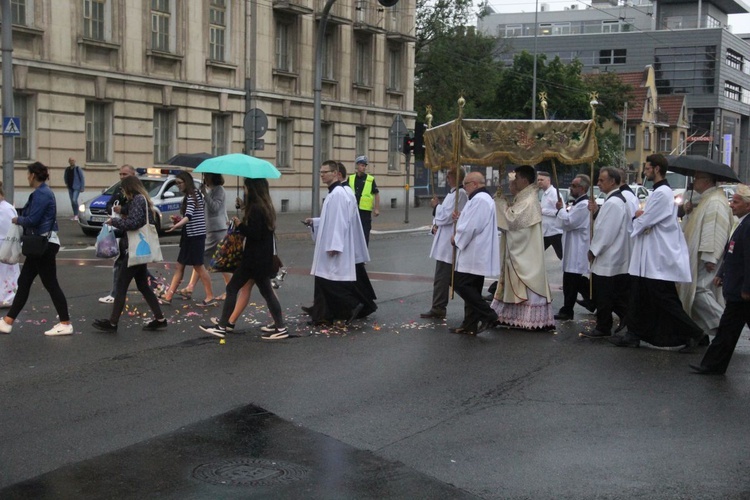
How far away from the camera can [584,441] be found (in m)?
6.54

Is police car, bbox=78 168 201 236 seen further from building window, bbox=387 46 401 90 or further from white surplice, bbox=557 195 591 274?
building window, bbox=387 46 401 90

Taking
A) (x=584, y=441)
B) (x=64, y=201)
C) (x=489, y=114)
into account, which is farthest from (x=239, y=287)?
(x=489, y=114)

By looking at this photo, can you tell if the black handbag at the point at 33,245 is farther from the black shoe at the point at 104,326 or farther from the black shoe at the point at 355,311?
the black shoe at the point at 355,311

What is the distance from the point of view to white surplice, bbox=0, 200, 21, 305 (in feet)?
37.9

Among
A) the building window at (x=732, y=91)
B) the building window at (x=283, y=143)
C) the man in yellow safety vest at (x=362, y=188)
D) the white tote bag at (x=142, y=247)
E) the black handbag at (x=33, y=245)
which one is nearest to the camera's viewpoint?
the black handbag at (x=33, y=245)

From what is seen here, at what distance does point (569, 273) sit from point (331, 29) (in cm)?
2904

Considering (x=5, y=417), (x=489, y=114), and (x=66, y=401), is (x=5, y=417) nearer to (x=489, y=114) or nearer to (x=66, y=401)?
(x=66, y=401)

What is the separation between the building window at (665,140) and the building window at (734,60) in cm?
1399

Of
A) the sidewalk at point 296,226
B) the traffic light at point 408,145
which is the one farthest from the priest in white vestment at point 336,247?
the traffic light at point 408,145

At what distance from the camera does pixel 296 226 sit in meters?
30.0

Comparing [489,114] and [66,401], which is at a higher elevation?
[489,114]

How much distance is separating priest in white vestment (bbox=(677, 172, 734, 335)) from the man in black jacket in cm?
129

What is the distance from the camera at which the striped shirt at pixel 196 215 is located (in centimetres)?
1266

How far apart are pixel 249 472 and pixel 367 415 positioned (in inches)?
61.9
